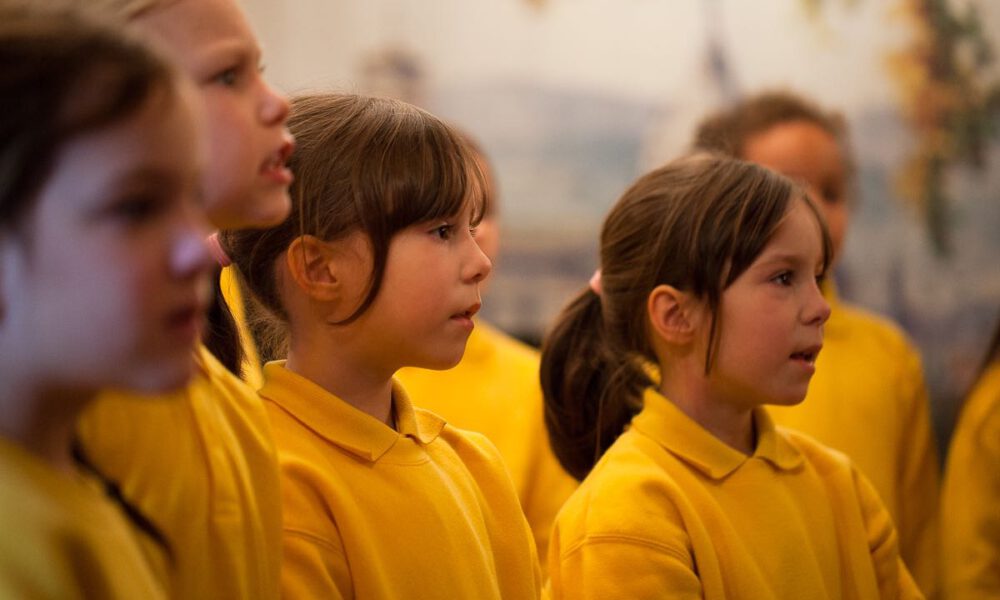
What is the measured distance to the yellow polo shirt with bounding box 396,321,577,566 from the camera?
3385 millimetres

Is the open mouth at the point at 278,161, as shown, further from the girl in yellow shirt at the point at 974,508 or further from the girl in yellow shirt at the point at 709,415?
the girl in yellow shirt at the point at 974,508

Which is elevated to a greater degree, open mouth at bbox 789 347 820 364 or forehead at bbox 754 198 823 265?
forehead at bbox 754 198 823 265

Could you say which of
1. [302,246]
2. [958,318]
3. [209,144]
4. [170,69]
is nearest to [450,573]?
[302,246]

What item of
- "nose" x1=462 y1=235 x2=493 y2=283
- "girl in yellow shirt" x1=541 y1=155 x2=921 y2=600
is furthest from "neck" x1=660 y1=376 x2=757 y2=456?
"nose" x1=462 y1=235 x2=493 y2=283

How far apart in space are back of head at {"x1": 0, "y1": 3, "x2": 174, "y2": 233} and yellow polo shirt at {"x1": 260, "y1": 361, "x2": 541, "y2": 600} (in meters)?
0.75

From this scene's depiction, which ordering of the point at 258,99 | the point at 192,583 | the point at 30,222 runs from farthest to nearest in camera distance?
the point at 258,99
the point at 192,583
the point at 30,222

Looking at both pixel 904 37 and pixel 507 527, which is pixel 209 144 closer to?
pixel 507 527

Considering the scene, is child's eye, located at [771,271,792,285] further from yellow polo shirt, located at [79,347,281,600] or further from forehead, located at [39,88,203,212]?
forehead, located at [39,88,203,212]

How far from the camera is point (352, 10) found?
533cm

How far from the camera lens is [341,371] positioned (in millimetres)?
1926

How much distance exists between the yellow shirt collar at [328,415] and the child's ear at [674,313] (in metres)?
0.67

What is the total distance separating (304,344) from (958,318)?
3.59m

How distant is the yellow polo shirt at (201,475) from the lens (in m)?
1.38

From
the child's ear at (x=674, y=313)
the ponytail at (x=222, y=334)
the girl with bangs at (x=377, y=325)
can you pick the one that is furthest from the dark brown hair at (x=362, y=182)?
the child's ear at (x=674, y=313)
